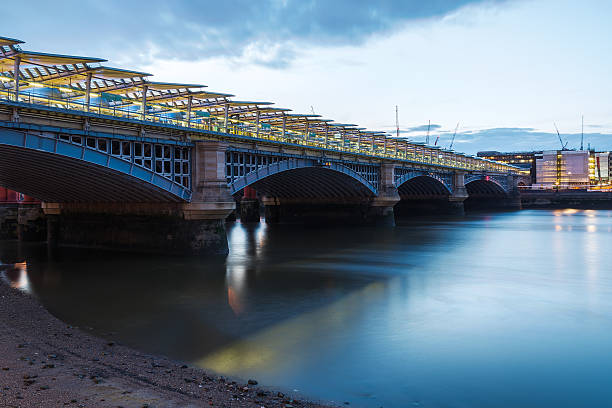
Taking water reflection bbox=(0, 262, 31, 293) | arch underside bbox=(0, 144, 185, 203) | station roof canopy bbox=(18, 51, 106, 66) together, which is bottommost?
water reflection bbox=(0, 262, 31, 293)

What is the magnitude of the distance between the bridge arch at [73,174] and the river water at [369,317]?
3.49 metres

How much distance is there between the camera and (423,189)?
7294cm

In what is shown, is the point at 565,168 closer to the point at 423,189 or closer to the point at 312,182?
the point at 423,189

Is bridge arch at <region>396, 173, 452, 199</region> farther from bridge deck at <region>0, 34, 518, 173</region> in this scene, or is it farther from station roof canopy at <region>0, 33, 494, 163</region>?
station roof canopy at <region>0, 33, 494, 163</region>

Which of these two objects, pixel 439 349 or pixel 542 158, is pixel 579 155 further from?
pixel 439 349

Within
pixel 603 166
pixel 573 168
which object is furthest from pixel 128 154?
pixel 603 166

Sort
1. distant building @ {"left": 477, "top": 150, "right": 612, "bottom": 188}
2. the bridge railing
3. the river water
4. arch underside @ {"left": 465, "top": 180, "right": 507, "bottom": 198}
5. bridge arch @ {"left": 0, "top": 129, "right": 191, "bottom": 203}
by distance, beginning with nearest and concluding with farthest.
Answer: the river water, bridge arch @ {"left": 0, "top": 129, "right": 191, "bottom": 203}, the bridge railing, arch underside @ {"left": 465, "top": 180, "right": 507, "bottom": 198}, distant building @ {"left": 477, "top": 150, "right": 612, "bottom": 188}

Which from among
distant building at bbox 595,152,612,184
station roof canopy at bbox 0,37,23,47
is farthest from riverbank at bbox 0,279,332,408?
distant building at bbox 595,152,612,184

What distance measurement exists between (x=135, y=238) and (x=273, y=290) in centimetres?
1359

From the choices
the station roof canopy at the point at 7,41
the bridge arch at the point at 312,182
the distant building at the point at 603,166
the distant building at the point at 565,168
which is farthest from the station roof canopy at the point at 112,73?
the distant building at the point at 603,166

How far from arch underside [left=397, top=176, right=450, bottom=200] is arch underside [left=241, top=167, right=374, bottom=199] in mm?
18563

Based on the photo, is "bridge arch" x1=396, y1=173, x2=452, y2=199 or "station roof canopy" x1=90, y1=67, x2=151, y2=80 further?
"bridge arch" x1=396, y1=173, x2=452, y2=199

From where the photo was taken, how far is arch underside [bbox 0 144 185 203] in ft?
74.6

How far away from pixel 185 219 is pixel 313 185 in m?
24.1
